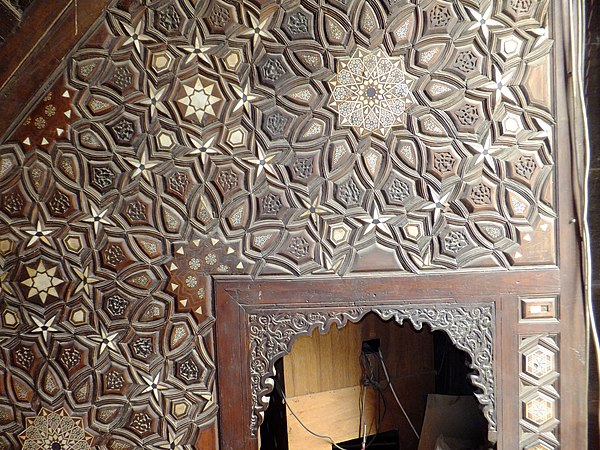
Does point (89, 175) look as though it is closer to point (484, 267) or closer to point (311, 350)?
point (311, 350)

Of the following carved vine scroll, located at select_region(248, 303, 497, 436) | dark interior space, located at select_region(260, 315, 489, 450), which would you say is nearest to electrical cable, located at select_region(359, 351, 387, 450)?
dark interior space, located at select_region(260, 315, 489, 450)

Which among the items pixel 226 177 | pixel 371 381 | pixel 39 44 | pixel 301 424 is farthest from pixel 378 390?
pixel 39 44

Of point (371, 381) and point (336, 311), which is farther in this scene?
point (371, 381)

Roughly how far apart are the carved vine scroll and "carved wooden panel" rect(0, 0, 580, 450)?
5cm

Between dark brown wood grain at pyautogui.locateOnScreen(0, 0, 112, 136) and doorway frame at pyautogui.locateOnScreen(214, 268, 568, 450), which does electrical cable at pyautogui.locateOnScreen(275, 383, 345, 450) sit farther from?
dark brown wood grain at pyautogui.locateOnScreen(0, 0, 112, 136)

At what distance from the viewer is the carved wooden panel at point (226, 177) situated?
1.96m

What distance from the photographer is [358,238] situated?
6.59 ft

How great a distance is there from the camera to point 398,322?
201cm

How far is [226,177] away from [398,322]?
2.60 feet

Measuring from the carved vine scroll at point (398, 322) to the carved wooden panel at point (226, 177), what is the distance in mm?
51

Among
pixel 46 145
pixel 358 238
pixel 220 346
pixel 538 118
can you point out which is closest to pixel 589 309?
pixel 538 118

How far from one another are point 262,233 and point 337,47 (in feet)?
2.28

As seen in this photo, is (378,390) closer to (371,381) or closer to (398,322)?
(371,381)

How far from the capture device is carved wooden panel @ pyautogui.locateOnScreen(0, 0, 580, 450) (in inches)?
77.2
